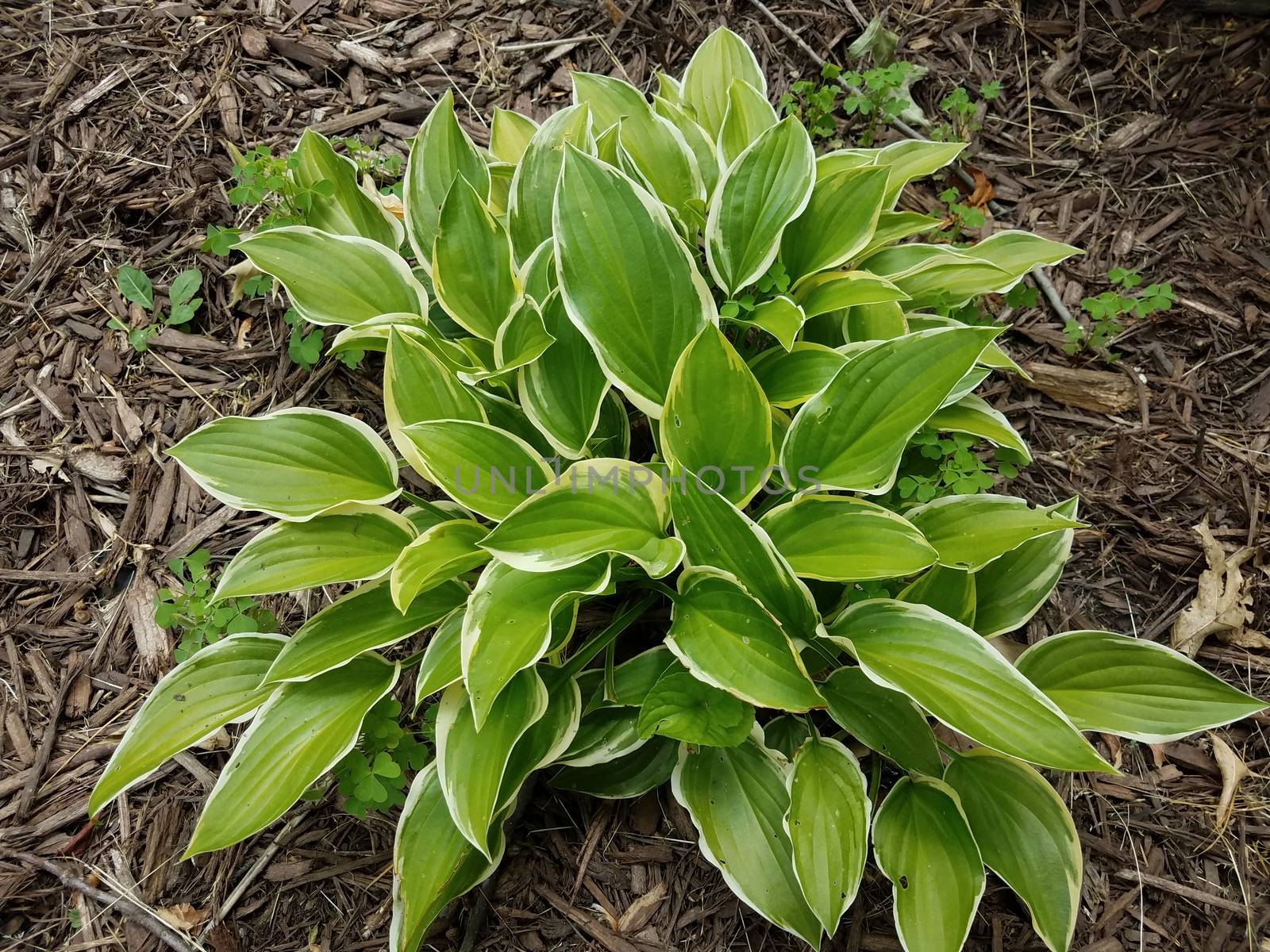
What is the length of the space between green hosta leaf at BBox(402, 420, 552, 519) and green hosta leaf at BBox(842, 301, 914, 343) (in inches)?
29.7

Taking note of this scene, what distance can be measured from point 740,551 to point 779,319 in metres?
0.56

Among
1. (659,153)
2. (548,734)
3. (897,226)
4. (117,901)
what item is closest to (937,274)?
(897,226)

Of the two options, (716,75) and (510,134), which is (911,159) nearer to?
(716,75)

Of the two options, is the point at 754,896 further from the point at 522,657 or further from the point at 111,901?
the point at 111,901

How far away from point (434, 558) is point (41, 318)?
1.56 metres

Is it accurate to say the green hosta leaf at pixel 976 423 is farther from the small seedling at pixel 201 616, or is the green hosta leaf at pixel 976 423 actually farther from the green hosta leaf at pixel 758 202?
the small seedling at pixel 201 616

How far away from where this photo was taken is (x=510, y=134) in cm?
195

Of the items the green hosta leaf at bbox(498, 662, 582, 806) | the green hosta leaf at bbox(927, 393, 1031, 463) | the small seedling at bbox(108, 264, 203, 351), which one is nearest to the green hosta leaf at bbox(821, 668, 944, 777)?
the green hosta leaf at bbox(498, 662, 582, 806)

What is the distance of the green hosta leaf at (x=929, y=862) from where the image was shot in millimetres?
1268

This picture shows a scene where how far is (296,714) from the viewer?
139 centimetres

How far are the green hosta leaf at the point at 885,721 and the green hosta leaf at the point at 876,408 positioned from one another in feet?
1.20

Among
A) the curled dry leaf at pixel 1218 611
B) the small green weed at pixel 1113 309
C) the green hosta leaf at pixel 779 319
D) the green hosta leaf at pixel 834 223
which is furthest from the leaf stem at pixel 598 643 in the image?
the small green weed at pixel 1113 309

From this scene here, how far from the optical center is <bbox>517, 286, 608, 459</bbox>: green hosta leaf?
1528mm

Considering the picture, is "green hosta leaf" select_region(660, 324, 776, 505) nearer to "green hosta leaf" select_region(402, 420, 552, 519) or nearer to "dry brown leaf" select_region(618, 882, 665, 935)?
"green hosta leaf" select_region(402, 420, 552, 519)
